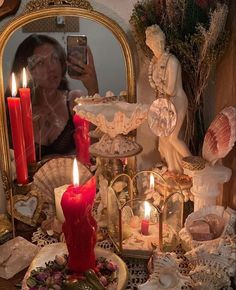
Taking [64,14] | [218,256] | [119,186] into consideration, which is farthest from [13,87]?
[218,256]

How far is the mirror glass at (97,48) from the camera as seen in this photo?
904 millimetres

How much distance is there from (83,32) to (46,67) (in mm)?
100

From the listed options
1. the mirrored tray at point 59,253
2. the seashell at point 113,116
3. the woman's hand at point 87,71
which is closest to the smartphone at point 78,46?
the woman's hand at point 87,71

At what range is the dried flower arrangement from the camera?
82cm

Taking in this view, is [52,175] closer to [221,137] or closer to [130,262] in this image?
[130,262]

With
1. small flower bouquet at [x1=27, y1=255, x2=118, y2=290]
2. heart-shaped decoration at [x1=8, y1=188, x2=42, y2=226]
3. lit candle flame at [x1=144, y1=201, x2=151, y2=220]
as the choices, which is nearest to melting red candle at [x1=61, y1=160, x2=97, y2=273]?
small flower bouquet at [x1=27, y1=255, x2=118, y2=290]

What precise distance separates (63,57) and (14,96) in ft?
0.40

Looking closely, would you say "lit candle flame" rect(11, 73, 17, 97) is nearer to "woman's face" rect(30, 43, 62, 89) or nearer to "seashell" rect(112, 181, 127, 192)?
"woman's face" rect(30, 43, 62, 89)

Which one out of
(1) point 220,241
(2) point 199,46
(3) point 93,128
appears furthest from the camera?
(3) point 93,128

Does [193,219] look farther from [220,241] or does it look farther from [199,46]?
[199,46]

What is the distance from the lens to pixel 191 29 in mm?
845

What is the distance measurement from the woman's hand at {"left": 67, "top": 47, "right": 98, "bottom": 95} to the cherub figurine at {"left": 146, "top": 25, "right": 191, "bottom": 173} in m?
0.11

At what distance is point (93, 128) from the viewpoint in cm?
95

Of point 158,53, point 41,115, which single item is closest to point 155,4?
point 158,53
